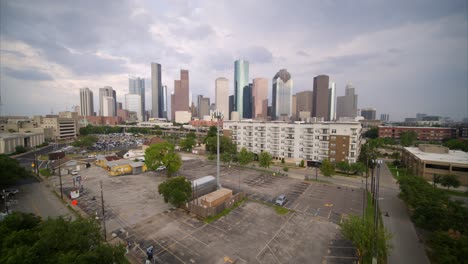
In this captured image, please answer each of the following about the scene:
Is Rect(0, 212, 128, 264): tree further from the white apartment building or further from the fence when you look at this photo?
the white apartment building

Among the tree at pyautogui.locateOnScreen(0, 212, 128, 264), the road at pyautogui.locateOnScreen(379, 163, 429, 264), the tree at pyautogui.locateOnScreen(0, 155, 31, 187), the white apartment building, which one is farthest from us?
the white apartment building

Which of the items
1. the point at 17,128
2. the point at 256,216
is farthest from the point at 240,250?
the point at 17,128

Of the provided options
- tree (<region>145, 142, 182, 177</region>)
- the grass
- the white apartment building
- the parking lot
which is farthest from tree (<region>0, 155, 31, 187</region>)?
the white apartment building

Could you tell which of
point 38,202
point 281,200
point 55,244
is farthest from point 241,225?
point 38,202

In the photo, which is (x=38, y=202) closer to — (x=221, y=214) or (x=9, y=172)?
(x=9, y=172)

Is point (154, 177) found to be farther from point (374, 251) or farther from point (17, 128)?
point (17, 128)

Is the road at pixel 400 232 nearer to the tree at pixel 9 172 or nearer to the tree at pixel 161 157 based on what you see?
the tree at pixel 161 157

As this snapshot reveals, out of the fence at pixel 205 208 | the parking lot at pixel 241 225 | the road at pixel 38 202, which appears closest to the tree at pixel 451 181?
the parking lot at pixel 241 225
